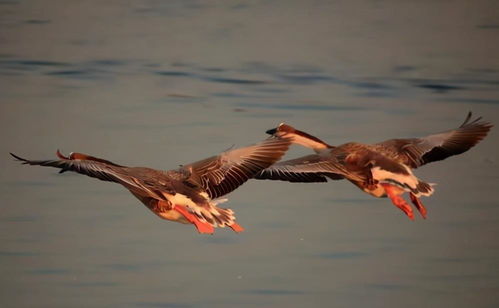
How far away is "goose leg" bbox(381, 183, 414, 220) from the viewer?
10.8 meters

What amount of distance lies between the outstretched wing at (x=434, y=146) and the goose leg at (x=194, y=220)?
1.94 meters

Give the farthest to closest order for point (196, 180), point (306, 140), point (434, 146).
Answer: point (434, 146)
point (306, 140)
point (196, 180)

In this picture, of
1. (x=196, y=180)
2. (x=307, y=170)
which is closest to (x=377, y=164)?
(x=307, y=170)

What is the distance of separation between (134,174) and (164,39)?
330 inches

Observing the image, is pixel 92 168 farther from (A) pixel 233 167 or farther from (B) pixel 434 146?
(B) pixel 434 146

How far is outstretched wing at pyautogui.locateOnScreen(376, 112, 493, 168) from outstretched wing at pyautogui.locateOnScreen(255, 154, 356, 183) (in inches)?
24.0

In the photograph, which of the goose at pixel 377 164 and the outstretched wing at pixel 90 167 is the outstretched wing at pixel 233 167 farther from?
the outstretched wing at pixel 90 167

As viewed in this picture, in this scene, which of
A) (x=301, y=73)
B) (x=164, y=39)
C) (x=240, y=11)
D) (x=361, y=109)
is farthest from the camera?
(x=240, y=11)

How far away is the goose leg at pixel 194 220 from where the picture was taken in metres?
10.0

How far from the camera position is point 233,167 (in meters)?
10.4

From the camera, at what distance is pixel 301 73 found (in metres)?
16.6

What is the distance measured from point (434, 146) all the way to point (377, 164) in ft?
2.44

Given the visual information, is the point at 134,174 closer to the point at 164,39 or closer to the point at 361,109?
the point at 361,109

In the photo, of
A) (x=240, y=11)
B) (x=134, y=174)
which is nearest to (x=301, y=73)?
(x=240, y=11)
